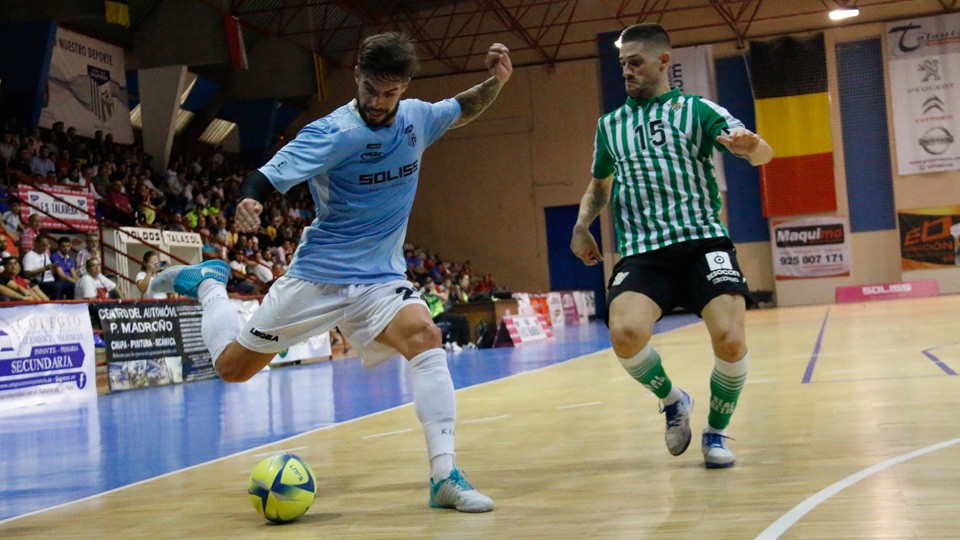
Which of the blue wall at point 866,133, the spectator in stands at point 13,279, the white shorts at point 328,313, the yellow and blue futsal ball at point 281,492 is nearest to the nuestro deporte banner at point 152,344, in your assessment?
the spectator in stands at point 13,279

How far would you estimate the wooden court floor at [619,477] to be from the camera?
340 cm

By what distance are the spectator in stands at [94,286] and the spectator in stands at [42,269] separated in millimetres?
281

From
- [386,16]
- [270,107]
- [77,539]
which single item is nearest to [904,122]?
[386,16]

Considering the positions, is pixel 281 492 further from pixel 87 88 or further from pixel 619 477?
pixel 87 88

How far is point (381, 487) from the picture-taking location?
15.1ft

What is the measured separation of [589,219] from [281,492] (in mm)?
1990

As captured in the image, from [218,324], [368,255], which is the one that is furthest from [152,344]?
[368,255]

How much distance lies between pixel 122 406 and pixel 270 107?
20.8 m

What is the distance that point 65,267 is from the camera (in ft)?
52.2

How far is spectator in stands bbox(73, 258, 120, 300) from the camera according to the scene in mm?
14812

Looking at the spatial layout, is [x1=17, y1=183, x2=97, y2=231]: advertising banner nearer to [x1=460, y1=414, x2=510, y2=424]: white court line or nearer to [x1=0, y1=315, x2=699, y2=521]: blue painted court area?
[x1=0, y1=315, x2=699, y2=521]: blue painted court area

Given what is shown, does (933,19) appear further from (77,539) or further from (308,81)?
(77,539)

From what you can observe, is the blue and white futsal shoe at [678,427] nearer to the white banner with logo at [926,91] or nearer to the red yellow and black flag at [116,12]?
the red yellow and black flag at [116,12]

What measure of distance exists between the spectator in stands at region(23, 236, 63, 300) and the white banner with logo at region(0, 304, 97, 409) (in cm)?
277
